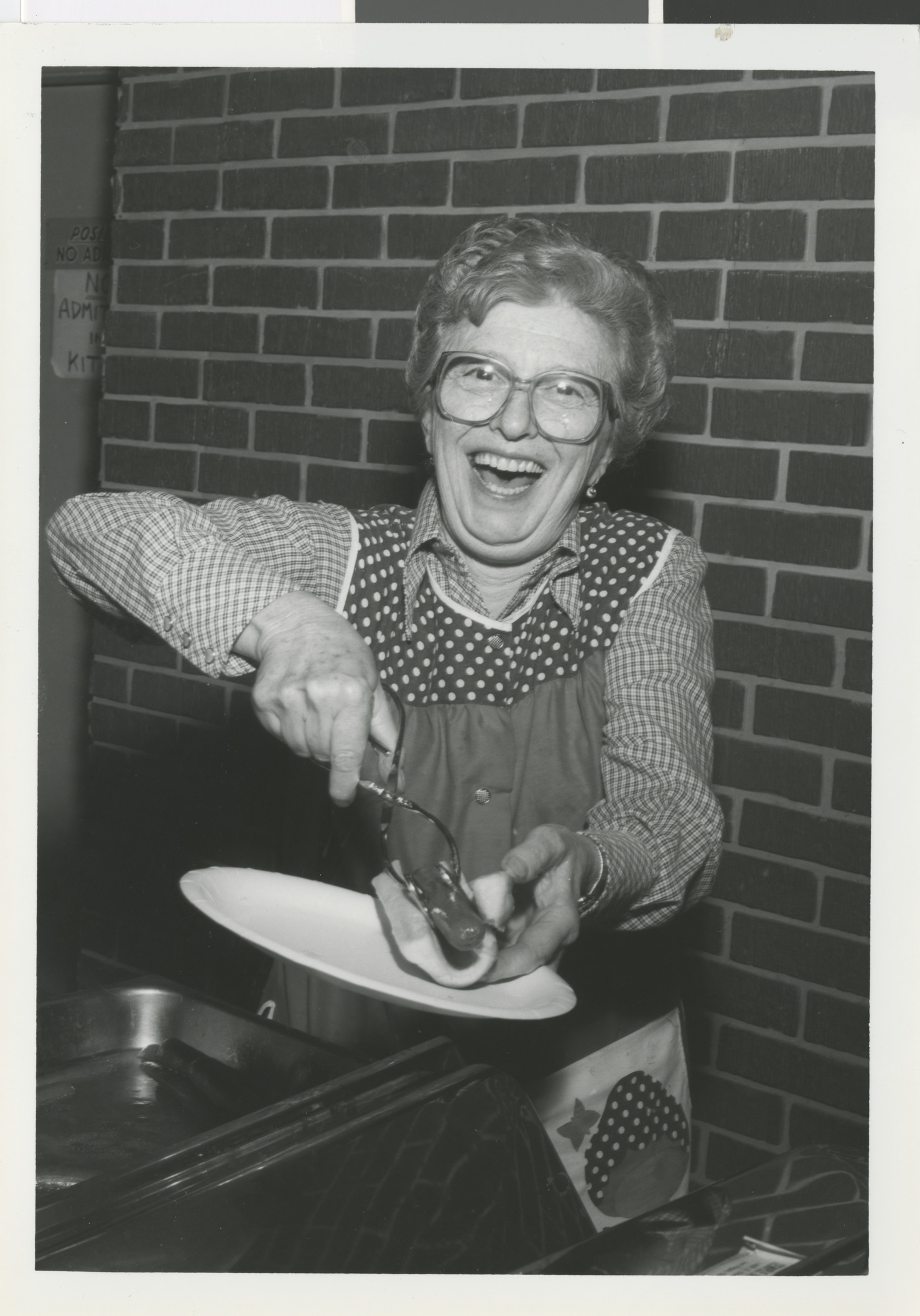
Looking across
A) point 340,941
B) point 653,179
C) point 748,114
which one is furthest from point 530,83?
point 340,941

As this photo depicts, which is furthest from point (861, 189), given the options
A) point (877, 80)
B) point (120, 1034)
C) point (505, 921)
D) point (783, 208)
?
point (120, 1034)

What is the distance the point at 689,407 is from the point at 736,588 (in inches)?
10.0

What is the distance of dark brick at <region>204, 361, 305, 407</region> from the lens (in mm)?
1619

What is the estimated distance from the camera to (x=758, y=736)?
1557 millimetres

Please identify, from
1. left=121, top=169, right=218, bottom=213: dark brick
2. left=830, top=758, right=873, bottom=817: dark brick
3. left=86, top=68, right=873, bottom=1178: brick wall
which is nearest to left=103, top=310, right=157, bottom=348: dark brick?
left=86, top=68, right=873, bottom=1178: brick wall

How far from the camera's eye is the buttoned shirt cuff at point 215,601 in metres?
1.08

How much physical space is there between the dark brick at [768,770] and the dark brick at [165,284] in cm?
96

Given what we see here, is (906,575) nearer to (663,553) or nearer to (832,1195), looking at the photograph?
(663,553)

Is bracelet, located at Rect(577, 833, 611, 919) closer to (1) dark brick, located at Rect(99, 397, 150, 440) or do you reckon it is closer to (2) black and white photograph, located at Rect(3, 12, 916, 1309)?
(2) black and white photograph, located at Rect(3, 12, 916, 1309)

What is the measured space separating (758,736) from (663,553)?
344mm

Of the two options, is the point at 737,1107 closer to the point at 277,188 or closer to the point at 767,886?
the point at 767,886

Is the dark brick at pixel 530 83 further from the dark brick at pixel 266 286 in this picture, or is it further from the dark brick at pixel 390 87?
the dark brick at pixel 266 286

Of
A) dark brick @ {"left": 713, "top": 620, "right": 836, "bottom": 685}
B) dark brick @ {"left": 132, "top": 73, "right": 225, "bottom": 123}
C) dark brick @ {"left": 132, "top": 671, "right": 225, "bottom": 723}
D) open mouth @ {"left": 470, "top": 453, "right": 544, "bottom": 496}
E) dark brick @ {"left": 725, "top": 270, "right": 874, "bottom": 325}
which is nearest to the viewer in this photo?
dark brick @ {"left": 132, "top": 73, "right": 225, "bottom": 123}

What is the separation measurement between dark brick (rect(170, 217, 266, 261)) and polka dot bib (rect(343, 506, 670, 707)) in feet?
1.51
